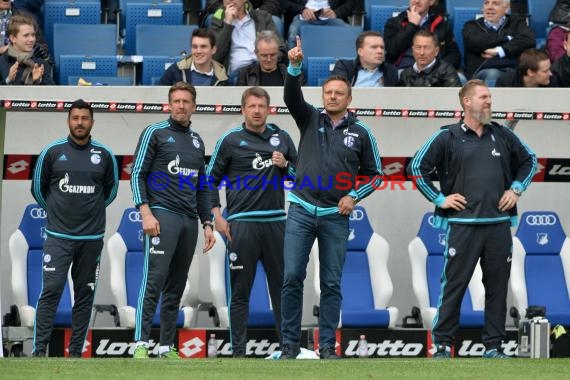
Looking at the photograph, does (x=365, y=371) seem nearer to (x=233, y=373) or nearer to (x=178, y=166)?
(x=233, y=373)

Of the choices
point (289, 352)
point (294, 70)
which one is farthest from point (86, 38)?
point (289, 352)

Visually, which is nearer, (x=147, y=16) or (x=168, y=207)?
(x=168, y=207)

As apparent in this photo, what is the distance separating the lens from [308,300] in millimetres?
12180

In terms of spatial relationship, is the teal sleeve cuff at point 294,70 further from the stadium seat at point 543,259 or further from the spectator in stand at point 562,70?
the spectator in stand at point 562,70

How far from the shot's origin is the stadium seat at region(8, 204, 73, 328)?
37.3ft

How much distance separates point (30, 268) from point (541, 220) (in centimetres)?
462

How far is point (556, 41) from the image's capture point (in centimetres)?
1320

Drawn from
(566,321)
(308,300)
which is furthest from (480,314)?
(308,300)

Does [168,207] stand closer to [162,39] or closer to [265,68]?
[265,68]

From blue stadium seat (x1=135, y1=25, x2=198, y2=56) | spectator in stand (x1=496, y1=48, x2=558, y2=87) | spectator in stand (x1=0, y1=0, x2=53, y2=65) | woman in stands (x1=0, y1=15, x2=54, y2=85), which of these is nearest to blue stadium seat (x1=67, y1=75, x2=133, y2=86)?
spectator in stand (x1=0, y1=0, x2=53, y2=65)

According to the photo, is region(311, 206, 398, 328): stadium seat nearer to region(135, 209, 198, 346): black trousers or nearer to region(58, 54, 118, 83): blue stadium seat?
region(135, 209, 198, 346): black trousers

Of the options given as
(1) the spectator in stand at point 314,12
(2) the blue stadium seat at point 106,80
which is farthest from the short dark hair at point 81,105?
(1) the spectator in stand at point 314,12

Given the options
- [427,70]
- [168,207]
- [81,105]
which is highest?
[427,70]

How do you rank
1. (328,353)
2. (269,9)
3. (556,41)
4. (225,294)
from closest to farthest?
1. (328,353)
2. (225,294)
3. (556,41)
4. (269,9)
